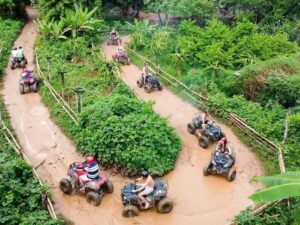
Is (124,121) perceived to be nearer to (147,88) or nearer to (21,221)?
(21,221)

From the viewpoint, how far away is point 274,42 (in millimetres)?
20125

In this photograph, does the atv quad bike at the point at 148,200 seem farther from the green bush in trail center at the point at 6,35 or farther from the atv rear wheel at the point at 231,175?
the green bush in trail center at the point at 6,35

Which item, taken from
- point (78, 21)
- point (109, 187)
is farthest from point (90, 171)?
point (78, 21)

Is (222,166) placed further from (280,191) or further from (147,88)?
(147,88)

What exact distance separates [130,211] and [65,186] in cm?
202

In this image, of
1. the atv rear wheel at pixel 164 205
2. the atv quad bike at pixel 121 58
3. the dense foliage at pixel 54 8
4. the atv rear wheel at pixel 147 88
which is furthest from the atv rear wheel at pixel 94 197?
the dense foliage at pixel 54 8

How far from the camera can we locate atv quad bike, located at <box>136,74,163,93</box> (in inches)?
719

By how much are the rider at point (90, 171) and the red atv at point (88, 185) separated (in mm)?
85

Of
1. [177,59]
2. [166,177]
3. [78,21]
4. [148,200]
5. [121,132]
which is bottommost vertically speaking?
[166,177]

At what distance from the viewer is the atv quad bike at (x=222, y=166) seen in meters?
12.3

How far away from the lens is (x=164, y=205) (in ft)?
35.8

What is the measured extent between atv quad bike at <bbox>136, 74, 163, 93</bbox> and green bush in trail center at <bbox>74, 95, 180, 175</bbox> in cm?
437

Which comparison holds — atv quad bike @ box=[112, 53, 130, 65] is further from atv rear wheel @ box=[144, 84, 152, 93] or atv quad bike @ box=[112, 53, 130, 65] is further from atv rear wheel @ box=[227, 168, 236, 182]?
atv rear wheel @ box=[227, 168, 236, 182]

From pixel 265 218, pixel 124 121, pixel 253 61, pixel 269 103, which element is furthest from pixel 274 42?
pixel 265 218
